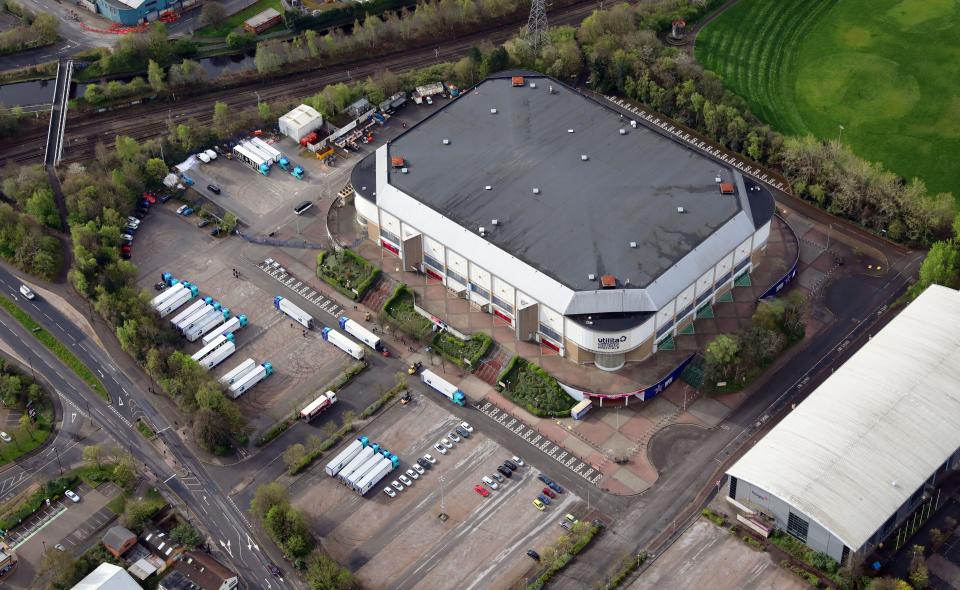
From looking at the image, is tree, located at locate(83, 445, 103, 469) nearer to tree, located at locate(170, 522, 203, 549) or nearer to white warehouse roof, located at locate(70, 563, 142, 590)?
tree, located at locate(170, 522, 203, 549)

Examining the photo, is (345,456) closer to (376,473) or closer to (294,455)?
(376,473)

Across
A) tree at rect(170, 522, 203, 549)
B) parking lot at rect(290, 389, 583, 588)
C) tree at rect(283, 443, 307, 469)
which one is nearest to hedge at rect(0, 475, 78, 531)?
tree at rect(170, 522, 203, 549)

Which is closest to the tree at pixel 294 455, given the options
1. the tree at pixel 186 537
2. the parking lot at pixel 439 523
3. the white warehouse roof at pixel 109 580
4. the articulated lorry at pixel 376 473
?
the parking lot at pixel 439 523

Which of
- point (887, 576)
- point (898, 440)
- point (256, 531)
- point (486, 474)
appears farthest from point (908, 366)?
point (256, 531)

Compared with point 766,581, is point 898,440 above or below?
above

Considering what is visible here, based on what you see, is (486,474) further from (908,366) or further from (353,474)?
(908,366)

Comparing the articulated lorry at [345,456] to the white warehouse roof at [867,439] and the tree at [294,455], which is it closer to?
the tree at [294,455]
